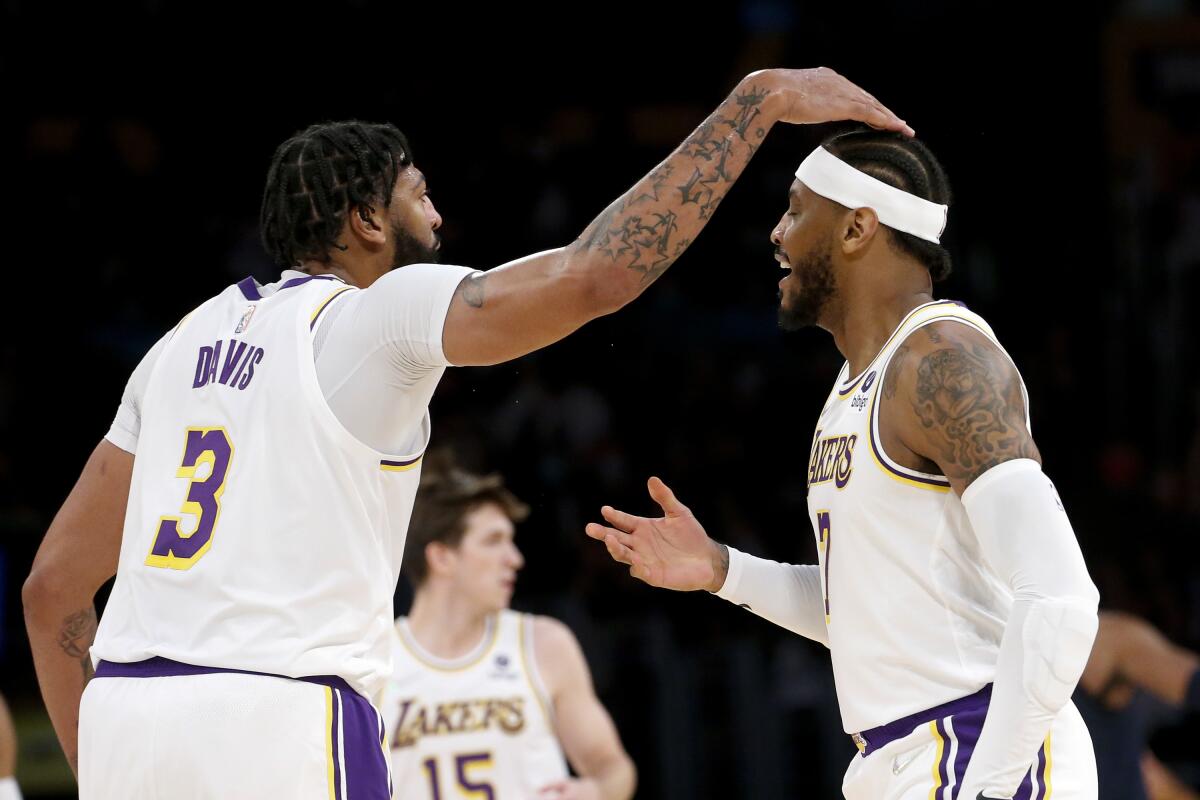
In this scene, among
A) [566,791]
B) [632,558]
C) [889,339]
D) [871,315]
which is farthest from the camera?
[566,791]

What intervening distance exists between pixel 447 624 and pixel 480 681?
34cm

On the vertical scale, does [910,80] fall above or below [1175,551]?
above

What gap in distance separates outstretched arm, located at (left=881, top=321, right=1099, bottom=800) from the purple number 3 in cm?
152

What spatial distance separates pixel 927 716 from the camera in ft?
11.3

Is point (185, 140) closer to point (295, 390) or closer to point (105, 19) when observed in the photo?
point (105, 19)

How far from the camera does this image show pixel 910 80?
13.4 metres

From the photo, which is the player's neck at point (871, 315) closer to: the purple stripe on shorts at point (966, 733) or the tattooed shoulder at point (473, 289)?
the purple stripe on shorts at point (966, 733)

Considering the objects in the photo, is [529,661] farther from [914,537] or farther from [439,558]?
[914,537]

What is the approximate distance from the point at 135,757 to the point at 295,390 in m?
0.80

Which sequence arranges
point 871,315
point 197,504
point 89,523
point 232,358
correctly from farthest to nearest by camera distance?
point 871,315 → point 89,523 → point 232,358 → point 197,504

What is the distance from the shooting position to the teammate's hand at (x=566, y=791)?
6195 mm

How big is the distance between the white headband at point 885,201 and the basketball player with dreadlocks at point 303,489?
475 millimetres

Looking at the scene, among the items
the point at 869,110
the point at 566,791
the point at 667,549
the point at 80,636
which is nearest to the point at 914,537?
the point at 667,549

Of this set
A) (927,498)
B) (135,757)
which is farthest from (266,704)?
(927,498)
